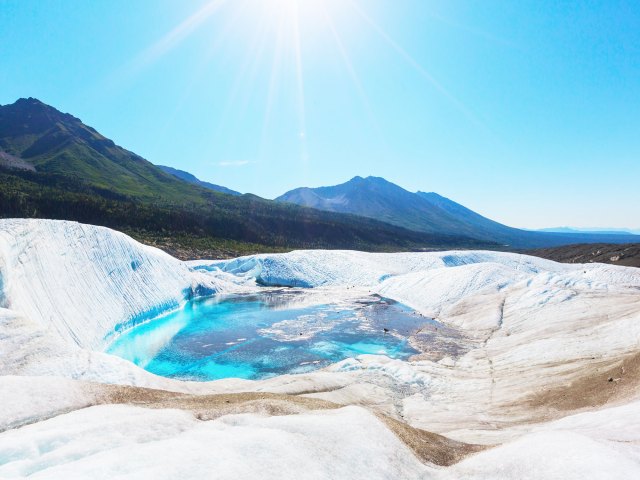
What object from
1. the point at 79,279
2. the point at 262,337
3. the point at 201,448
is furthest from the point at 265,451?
the point at 79,279

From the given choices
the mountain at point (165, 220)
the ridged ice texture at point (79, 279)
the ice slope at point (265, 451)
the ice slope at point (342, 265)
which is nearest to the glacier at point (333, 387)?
the ice slope at point (265, 451)

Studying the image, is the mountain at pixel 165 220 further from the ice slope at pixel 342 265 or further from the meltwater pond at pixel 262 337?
the meltwater pond at pixel 262 337

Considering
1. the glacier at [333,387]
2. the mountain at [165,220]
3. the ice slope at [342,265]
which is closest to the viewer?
the glacier at [333,387]

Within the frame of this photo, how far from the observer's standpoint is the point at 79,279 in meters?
36.2

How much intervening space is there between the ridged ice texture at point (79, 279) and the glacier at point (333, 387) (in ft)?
0.55

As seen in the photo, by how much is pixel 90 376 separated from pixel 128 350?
61.1 ft

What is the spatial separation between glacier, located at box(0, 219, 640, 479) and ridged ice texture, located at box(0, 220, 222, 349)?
167mm

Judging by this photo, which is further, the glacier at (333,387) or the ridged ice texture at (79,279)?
the ridged ice texture at (79,279)

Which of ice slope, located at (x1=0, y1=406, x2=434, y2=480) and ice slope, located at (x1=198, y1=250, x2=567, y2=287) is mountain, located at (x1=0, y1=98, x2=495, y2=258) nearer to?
ice slope, located at (x1=198, y1=250, x2=567, y2=287)

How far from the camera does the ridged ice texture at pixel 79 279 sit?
27911 mm

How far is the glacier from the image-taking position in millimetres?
8203

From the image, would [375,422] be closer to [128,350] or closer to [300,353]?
[300,353]

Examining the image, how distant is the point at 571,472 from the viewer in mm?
7535

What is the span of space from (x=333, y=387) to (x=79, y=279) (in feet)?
97.6
